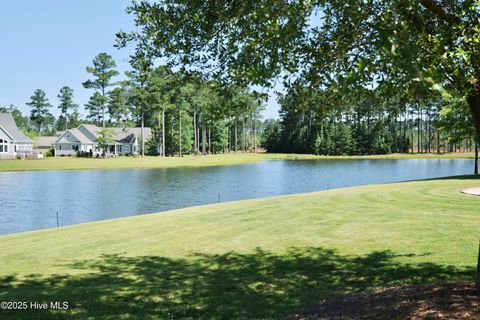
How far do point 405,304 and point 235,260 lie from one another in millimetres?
5349

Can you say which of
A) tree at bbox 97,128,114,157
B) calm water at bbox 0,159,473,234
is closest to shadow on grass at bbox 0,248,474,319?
calm water at bbox 0,159,473,234

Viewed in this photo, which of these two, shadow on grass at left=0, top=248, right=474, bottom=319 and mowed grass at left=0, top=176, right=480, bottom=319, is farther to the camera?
mowed grass at left=0, top=176, right=480, bottom=319

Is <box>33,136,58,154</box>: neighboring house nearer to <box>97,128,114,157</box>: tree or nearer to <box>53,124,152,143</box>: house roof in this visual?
<box>53,124,152,143</box>: house roof

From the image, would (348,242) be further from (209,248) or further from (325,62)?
(325,62)

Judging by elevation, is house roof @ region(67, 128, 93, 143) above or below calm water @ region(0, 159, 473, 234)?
above

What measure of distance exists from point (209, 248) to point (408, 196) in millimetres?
13954

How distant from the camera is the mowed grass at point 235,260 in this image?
8305mm

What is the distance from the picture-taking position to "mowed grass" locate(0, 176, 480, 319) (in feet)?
27.2

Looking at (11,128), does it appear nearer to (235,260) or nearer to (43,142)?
(43,142)

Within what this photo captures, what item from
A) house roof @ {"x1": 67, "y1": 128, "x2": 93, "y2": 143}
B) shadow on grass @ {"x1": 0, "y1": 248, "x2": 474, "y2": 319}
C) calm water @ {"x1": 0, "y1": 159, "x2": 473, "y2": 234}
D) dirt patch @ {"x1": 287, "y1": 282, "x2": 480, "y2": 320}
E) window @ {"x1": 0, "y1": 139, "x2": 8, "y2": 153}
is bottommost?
calm water @ {"x1": 0, "y1": 159, "x2": 473, "y2": 234}

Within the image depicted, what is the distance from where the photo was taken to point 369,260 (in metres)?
10.7

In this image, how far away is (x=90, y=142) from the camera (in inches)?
4048

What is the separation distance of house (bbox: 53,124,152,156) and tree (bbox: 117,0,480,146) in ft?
306

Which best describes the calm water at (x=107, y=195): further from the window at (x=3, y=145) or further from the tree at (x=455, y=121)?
the window at (x=3, y=145)
